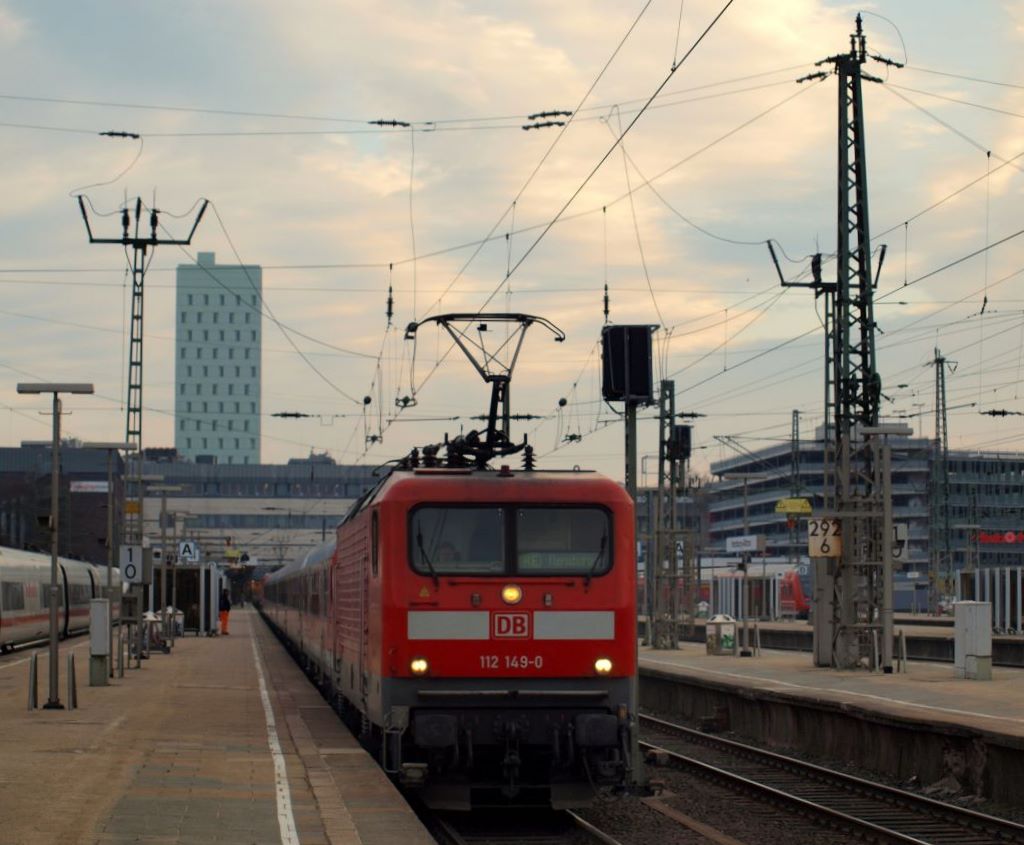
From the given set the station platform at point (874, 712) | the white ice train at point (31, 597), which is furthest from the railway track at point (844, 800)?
the white ice train at point (31, 597)

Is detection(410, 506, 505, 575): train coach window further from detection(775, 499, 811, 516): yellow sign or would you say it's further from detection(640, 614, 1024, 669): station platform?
detection(775, 499, 811, 516): yellow sign

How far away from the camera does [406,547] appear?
14.2m

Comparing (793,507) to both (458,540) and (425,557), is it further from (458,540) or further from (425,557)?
(425,557)

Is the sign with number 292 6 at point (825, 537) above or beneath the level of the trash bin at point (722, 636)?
above

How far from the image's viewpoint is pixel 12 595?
43594mm

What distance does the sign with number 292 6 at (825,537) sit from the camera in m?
29.7

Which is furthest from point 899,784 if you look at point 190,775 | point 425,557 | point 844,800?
point 190,775

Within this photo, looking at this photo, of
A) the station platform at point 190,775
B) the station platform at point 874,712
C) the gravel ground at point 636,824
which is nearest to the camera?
the station platform at point 190,775

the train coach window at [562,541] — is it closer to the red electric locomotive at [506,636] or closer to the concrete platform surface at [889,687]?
the red electric locomotive at [506,636]

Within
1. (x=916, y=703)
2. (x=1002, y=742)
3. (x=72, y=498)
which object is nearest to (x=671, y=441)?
(x=916, y=703)

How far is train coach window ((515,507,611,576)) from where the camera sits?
14.2 meters

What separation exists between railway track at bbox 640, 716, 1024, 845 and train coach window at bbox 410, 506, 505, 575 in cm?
280

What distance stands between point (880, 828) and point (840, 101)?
1976cm

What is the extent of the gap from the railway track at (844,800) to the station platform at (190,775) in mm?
3694
